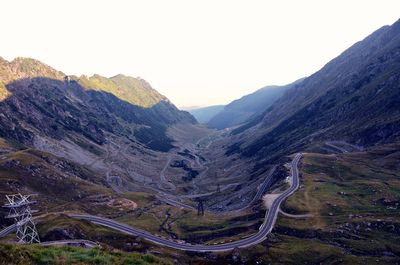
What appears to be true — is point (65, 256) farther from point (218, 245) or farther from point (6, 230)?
point (6, 230)

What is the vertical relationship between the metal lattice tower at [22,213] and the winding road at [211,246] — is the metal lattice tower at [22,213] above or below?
above

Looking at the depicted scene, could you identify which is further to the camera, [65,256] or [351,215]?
[351,215]

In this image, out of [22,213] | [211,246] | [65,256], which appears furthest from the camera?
[211,246]

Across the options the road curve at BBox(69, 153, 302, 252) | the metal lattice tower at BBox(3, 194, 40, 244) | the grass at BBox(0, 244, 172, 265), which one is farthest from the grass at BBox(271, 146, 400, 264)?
the grass at BBox(0, 244, 172, 265)

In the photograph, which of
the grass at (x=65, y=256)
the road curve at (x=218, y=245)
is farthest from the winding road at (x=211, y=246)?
the grass at (x=65, y=256)

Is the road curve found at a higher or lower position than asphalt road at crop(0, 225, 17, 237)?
lower

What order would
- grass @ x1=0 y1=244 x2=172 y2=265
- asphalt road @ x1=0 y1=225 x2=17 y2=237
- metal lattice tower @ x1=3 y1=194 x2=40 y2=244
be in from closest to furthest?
grass @ x1=0 y1=244 x2=172 y2=265 < metal lattice tower @ x1=3 y1=194 x2=40 y2=244 < asphalt road @ x1=0 y1=225 x2=17 y2=237

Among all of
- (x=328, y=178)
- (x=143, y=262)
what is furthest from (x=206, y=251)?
(x=143, y=262)

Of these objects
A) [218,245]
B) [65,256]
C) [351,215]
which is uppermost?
[65,256]

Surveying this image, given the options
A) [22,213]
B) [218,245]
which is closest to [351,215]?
[218,245]

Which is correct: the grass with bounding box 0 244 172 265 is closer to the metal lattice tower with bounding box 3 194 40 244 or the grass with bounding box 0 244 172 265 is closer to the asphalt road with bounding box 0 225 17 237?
the metal lattice tower with bounding box 3 194 40 244

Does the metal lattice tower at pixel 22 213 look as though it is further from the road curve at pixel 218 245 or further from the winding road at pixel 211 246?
the road curve at pixel 218 245
